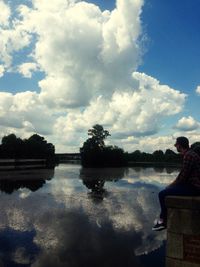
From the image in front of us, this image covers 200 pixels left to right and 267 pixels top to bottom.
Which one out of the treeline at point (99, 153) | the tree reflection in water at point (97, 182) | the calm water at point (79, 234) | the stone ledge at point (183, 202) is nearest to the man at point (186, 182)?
the stone ledge at point (183, 202)

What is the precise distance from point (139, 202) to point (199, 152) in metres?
16.4

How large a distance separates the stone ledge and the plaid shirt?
0.61 metres

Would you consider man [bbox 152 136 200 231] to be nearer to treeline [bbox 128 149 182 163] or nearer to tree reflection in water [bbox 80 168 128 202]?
tree reflection in water [bbox 80 168 128 202]

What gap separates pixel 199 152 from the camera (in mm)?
7957

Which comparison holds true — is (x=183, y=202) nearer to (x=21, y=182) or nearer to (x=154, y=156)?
(x=21, y=182)

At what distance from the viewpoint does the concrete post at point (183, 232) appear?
6859 mm

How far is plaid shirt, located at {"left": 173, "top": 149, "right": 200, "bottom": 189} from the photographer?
7531 millimetres

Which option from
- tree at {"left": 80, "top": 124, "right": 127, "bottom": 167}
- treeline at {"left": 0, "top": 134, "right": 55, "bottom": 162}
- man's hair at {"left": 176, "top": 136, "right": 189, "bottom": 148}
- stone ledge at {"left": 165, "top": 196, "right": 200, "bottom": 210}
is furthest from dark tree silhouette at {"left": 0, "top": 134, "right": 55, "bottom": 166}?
stone ledge at {"left": 165, "top": 196, "right": 200, "bottom": 210}

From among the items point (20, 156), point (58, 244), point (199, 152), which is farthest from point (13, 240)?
point (20, 156)

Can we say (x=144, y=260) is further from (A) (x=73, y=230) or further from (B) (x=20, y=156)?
(B) (x=20, y=156)

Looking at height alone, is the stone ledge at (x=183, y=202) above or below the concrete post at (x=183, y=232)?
above

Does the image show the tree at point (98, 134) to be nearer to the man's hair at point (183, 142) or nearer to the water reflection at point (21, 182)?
the water reflection at point (21, 182)

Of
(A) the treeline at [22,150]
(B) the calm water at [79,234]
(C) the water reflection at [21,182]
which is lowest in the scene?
(B) the calm water at [79,234]

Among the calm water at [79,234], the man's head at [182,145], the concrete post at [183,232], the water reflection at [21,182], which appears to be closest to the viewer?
the concrete post at [183,232]
